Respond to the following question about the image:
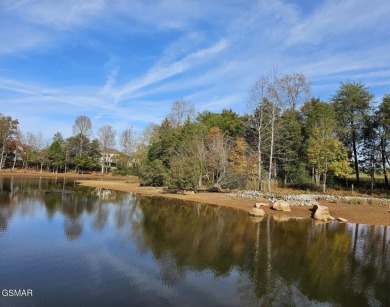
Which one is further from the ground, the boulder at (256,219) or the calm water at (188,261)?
the boulder at (256,219)

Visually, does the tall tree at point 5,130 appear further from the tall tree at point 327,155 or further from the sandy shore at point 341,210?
the tall tree at point 327,155

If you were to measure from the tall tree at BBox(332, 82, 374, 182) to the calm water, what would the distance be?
2445cm

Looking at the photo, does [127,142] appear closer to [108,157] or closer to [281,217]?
[108,157]

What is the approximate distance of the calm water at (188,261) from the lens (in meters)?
8.75

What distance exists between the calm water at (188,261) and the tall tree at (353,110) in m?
24.4

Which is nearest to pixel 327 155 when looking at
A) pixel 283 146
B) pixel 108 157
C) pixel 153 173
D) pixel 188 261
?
pixel 283 146

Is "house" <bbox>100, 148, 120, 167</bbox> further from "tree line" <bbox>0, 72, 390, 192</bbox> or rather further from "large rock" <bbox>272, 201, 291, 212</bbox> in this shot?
"large rock" <bbox>272, 201, 291, 212</bbox>

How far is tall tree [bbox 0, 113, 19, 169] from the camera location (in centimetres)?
6425

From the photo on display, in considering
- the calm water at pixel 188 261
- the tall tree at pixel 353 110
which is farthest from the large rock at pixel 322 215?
the tall tree at pixel 353 110

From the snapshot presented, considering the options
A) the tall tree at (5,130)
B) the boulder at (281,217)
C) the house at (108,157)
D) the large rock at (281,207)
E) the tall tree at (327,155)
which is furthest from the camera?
the house at (108,157)

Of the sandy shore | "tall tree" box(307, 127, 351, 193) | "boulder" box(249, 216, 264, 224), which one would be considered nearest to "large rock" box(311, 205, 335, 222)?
the sandy shore

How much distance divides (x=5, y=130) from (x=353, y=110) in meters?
64.4

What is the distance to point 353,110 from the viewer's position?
41.0 m

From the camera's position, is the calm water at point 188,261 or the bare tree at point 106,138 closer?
the calm water at point 188,261
